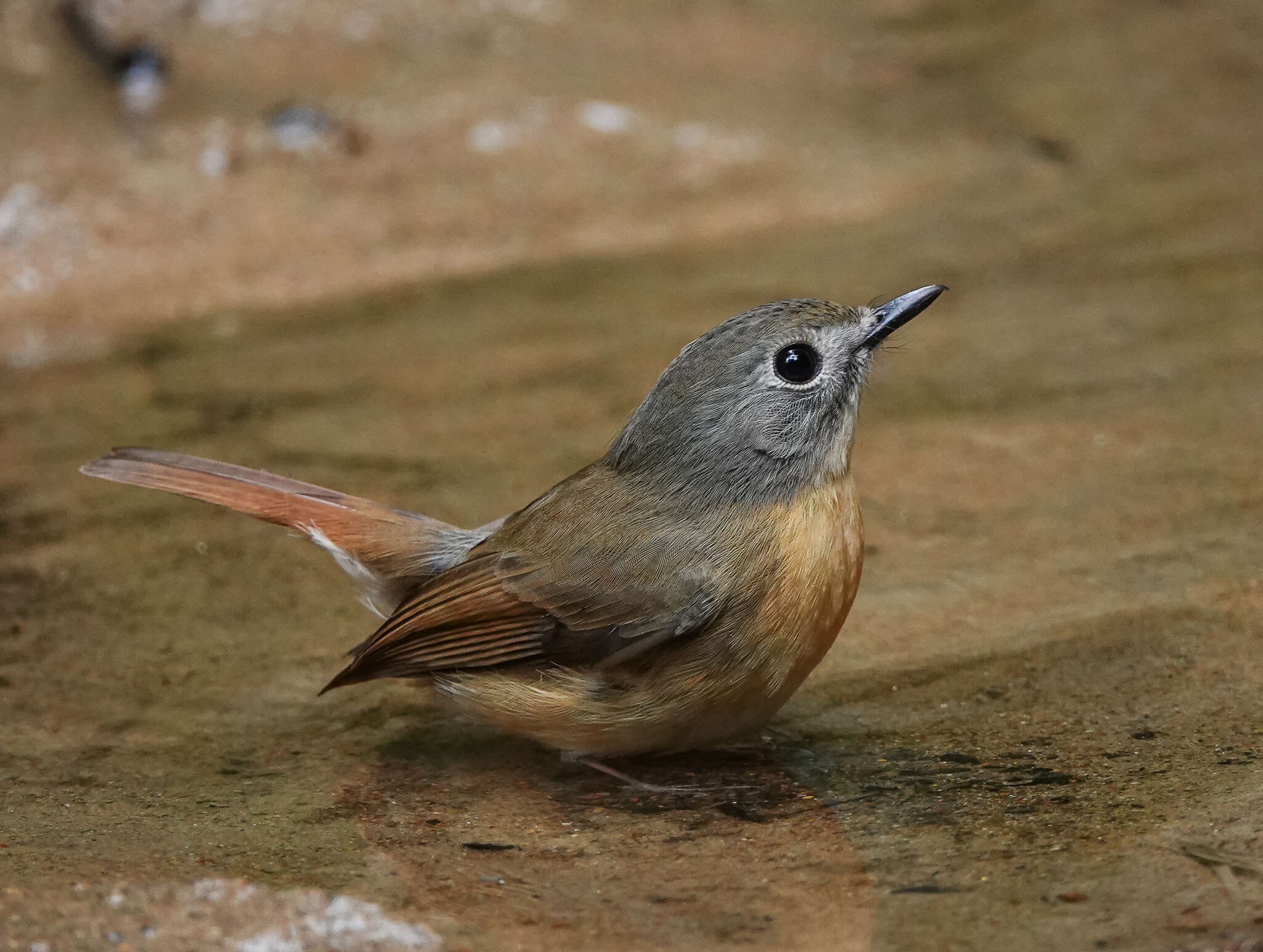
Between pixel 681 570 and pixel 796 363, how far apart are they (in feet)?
2.17

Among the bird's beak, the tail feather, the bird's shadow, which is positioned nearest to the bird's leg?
the bird's shadow

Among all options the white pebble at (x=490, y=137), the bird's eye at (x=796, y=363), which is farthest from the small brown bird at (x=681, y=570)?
the white pebble at (x=490, y=137)

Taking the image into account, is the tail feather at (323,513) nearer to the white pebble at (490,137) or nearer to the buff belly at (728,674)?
the buff belly at (728,674)

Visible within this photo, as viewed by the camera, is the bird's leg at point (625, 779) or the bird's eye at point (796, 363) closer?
the bird's leg at point (625, 779)

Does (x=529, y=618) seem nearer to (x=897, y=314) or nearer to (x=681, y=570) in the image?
(x=681, y=570)

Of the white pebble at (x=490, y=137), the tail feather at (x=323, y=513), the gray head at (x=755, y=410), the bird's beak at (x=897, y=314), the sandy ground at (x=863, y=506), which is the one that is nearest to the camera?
the sandy ground at (x=863, y=506)

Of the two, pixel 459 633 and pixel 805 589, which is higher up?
pixel 805 589

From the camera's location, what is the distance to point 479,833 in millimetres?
3359

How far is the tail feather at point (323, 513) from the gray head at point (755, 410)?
693 millimetres

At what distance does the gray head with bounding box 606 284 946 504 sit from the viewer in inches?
150

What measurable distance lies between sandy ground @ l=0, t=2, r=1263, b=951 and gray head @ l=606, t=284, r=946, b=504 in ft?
2.28

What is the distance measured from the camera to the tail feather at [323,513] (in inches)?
167

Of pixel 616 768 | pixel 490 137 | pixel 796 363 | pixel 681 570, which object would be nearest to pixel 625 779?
pixel 616 768

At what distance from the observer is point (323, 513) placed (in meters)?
4.25
